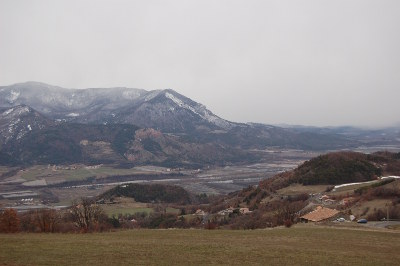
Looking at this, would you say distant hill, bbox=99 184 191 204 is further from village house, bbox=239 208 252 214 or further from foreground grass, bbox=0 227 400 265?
foreground grass, bbox=0 227 400 265

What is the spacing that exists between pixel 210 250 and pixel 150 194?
157m

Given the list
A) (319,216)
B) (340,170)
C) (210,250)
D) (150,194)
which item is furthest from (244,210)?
(210,250)

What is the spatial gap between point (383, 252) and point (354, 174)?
125 m

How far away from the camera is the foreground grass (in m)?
26.3

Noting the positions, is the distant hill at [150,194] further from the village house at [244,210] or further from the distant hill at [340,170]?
the village house at [244,210]

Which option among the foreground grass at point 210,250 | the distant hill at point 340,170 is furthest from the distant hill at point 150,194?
the foreground grass at point 210,250

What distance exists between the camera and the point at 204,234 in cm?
4084

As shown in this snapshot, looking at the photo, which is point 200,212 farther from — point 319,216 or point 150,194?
point 319,216

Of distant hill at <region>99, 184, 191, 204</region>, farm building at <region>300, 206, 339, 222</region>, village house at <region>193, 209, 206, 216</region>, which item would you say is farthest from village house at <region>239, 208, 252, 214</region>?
distant hill at <region>99, 184, 191, 204</region>

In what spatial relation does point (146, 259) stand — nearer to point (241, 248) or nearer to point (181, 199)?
point (241, 248)

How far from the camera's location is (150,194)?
18438 cm

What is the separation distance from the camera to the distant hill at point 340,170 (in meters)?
146

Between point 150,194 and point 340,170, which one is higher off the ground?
point 340,170

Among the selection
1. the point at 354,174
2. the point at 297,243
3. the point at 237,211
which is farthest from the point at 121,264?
the point at 354,174
